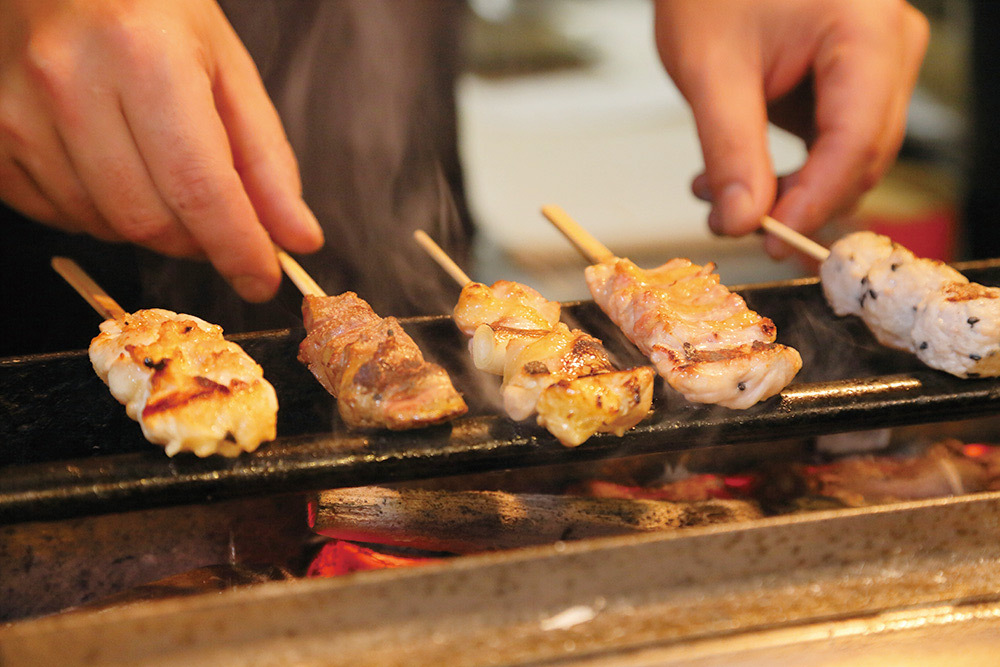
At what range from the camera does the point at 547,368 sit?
2.05 metres

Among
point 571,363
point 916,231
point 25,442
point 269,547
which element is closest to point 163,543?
point 269,547

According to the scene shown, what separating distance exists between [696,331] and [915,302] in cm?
80

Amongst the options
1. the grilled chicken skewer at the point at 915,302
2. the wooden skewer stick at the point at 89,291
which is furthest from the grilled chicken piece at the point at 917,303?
the wooden skewer stick at the point at 89,291

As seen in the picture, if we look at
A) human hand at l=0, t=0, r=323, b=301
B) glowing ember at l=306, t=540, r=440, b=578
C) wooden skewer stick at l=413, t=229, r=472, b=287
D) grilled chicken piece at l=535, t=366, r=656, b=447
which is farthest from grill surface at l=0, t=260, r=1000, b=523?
human hand at l=0, t=0, r=323, b=301

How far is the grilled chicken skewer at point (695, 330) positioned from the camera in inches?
80.9

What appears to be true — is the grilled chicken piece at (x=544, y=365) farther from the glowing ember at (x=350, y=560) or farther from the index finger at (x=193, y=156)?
the index finger at (x=193, y=156)

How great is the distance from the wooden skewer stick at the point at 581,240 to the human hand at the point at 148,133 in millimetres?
1025

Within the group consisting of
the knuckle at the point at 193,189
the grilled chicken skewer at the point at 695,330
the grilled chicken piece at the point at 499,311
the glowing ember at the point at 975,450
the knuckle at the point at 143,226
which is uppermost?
the knuckle at the point at 193,189

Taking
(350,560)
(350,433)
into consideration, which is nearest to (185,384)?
(350,433)

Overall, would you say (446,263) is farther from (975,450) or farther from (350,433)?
(975,450)

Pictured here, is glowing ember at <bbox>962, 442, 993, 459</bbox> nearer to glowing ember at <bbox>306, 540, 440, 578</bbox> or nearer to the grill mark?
glowing ember at <bbox>306, 540, 440, 578</bbox>

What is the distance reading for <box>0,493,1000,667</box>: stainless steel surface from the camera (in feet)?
4.81

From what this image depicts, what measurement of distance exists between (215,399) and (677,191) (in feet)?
28.7

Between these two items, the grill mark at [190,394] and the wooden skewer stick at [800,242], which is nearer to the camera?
the grill mark at [190,394]
